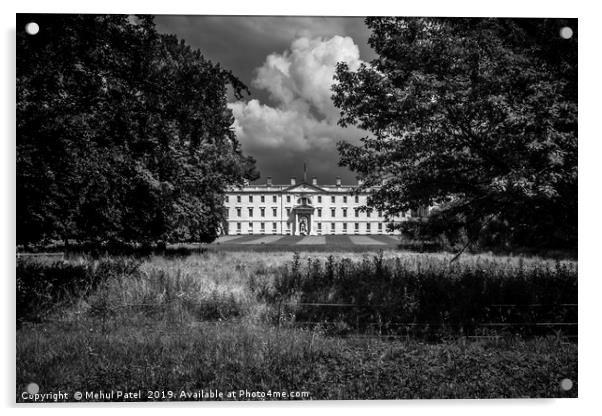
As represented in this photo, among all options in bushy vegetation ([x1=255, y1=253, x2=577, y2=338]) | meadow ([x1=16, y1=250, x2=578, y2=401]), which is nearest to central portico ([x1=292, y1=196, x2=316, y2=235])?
meadow ([x1=16, y1=250, x2=578, y2=401])

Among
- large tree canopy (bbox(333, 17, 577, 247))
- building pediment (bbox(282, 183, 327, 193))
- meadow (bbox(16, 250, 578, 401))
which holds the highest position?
large tree canopy (bbox(333, 17, 577, 247))

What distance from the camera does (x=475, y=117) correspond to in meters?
4.63

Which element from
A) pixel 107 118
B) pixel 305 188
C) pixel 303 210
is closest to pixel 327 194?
pixel 305 188

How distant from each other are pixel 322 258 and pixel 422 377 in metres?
3.98

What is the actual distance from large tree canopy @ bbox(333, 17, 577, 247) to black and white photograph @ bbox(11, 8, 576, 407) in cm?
2

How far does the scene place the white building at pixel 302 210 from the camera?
5594 millimetres

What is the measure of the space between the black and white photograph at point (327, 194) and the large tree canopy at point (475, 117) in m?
0.02

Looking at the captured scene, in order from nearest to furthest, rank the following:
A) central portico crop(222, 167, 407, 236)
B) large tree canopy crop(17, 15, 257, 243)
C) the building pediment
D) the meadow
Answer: the meadow, large tree canopy crop(17, 15, 257, 243), the building pediment, central portico crop(222, 167, 407, 236)

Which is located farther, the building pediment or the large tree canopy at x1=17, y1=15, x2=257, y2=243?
the building pediment

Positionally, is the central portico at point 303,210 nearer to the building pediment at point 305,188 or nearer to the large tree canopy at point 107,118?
the building pediment at point 305,188

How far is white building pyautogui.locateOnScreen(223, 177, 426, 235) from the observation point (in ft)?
18.4

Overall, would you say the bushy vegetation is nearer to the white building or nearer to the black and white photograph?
the black and white photograph

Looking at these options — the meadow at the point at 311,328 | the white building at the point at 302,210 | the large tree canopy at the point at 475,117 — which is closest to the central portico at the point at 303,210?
the white building at the point at 302,210

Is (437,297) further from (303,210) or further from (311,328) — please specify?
(303,210)
